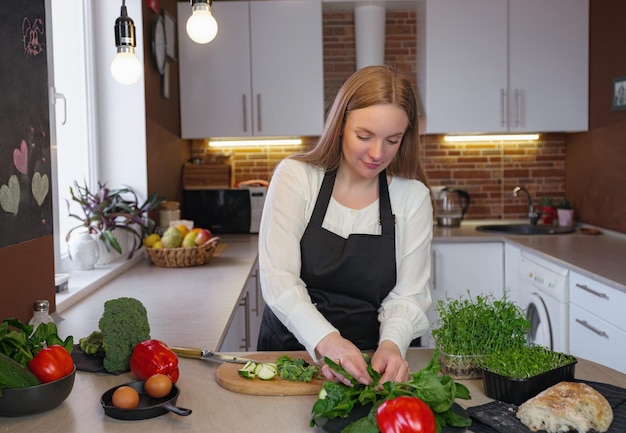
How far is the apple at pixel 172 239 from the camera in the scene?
3588mm

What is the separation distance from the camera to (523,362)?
60.6 inches

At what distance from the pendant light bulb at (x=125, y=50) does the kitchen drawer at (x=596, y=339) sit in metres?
2.10

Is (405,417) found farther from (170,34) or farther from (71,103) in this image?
(170,34)

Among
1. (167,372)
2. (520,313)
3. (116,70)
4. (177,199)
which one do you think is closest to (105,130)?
(177,199)

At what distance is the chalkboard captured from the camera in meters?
1.97

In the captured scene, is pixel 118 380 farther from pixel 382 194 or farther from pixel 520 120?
pixel 520 120

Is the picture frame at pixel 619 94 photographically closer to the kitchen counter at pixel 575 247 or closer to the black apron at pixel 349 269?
the kitchen counter at pixel 575 247

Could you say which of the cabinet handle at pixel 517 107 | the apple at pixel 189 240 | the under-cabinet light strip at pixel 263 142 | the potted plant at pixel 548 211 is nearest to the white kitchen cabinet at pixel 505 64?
the cabinet handle at pixel 517 107

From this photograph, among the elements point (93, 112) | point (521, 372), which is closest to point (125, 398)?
point (521, 372)

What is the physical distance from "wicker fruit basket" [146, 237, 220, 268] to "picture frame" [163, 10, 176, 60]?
1.41 m

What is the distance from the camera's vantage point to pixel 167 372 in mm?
1622

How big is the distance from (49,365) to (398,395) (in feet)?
2.31

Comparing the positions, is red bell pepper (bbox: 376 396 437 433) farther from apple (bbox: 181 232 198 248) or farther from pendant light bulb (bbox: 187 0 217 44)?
apple (bbox: 181 232 198 248)

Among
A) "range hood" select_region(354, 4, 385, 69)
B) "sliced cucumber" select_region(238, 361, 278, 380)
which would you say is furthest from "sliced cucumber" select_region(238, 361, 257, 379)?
"range hood" select_region(354, 4, 385, 69)
